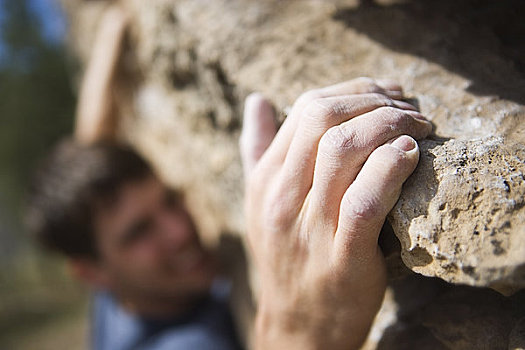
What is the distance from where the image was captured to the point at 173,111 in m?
2.06

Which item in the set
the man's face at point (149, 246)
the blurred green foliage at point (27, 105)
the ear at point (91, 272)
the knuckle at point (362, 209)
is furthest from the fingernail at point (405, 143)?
the blurred green foliage at point (27, 105)

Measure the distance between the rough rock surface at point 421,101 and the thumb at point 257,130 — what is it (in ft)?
0.22

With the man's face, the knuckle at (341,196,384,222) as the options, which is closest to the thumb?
the knuckle at (341,196,384,222)

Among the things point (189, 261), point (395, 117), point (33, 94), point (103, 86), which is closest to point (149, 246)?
point (189, 261)

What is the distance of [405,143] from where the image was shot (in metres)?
0.71

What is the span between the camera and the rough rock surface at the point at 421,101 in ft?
2.17

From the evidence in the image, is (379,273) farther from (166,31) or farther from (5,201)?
(5,201)

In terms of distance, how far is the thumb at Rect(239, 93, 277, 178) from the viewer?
98 cm

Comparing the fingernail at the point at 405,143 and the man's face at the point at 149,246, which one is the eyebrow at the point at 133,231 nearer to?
the man's face at the point at 149,246

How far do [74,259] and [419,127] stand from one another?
2115mm

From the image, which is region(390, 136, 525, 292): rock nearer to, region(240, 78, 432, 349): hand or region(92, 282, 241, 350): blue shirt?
region(240, 78, 432, 349): hand

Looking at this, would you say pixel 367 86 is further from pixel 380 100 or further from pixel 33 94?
pixel 33 94

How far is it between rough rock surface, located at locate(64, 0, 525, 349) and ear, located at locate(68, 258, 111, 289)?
2.58 feet

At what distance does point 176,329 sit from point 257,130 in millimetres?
1442
